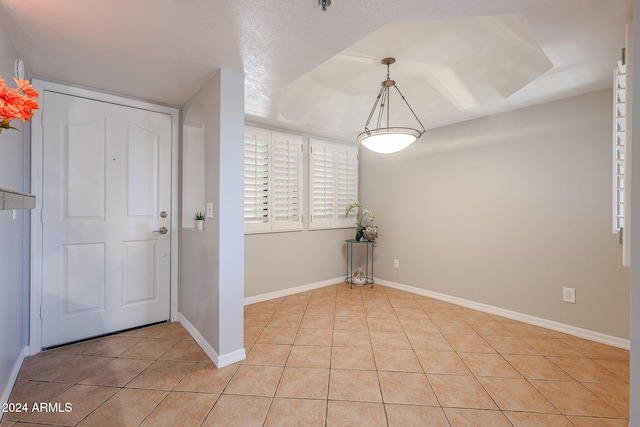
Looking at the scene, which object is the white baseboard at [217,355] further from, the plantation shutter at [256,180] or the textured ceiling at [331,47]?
the textured ceiling at [331,47]

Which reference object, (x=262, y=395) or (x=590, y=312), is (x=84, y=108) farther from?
(x=590, y=312)

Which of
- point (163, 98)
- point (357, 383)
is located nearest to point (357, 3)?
point (163, 98)

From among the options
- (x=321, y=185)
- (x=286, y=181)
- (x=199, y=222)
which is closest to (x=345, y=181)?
(x=321, y=185)

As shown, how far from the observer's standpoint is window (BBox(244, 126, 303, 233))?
3.44 meters

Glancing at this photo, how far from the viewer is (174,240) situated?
285 centimetres

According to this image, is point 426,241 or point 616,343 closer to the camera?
point 616,343

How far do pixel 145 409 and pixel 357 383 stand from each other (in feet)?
4.13

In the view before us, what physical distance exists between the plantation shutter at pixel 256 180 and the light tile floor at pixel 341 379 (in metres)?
1.24

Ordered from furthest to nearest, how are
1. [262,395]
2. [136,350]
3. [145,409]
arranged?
1. [136,350]
2. [262,395]
3. [145,409]

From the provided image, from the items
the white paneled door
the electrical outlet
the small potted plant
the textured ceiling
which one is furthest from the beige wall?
the white paneled door

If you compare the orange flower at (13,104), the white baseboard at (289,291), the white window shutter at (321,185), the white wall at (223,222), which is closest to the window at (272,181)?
the white window shutter at (321,185)

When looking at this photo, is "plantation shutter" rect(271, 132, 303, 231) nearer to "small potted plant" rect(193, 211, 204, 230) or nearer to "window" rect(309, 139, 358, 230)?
"window" rect(309, 139, 358, 230)

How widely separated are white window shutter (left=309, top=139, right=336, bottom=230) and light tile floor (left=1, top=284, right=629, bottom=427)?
1.62 metres

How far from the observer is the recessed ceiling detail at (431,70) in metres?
2.06
